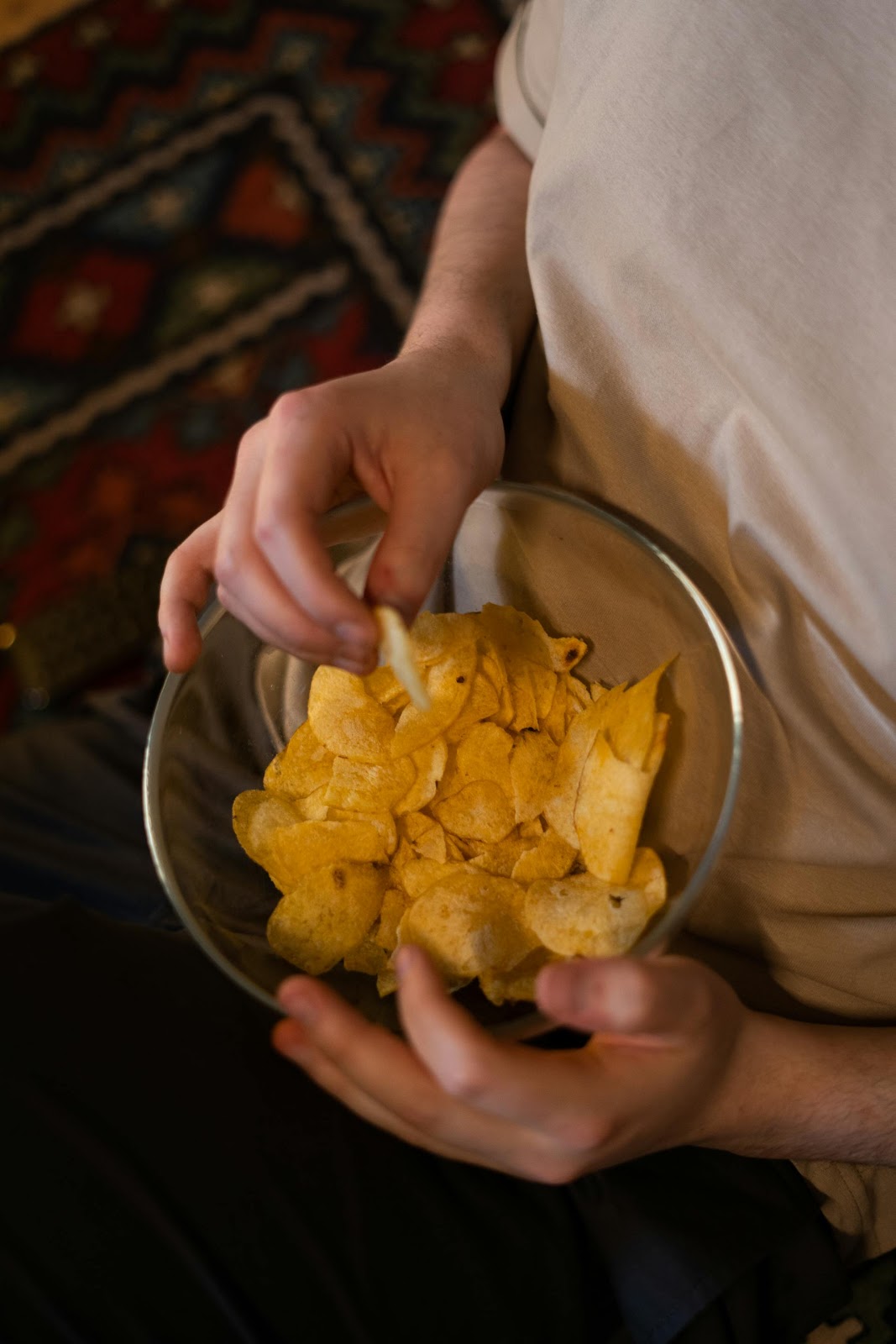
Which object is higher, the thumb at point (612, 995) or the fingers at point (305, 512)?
the fingers at point (305, 512)

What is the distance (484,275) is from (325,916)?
0.49 m

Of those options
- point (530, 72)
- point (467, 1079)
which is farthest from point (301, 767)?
point (530, 72)

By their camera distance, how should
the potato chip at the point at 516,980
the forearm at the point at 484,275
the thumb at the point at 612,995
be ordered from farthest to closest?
1. the forearm at the point at 484,275
2. the potato chip at the point at 516,980
3. the thumb at the point at 612,995

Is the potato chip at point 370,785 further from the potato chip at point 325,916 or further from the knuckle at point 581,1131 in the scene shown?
the knuckle at point 581,1131

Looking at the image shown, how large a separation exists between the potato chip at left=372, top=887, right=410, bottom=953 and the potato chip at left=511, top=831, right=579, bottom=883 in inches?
2.8

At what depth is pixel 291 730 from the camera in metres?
0.77

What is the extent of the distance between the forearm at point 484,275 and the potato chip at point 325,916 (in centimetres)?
33

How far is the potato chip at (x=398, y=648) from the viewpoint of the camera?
0.56 meters

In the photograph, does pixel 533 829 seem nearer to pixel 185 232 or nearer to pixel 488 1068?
pixel 488 1068

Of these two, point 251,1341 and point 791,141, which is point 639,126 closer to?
point 791,141

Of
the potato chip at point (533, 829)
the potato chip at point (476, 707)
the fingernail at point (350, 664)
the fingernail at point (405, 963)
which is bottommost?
the potato chip at point (533, 829)

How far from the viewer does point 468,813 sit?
2.23ft

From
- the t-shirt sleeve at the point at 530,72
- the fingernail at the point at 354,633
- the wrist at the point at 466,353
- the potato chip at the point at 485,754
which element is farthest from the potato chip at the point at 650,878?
the t-shirt sleeve at the point at 530,72

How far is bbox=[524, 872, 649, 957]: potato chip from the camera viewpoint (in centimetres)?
60
